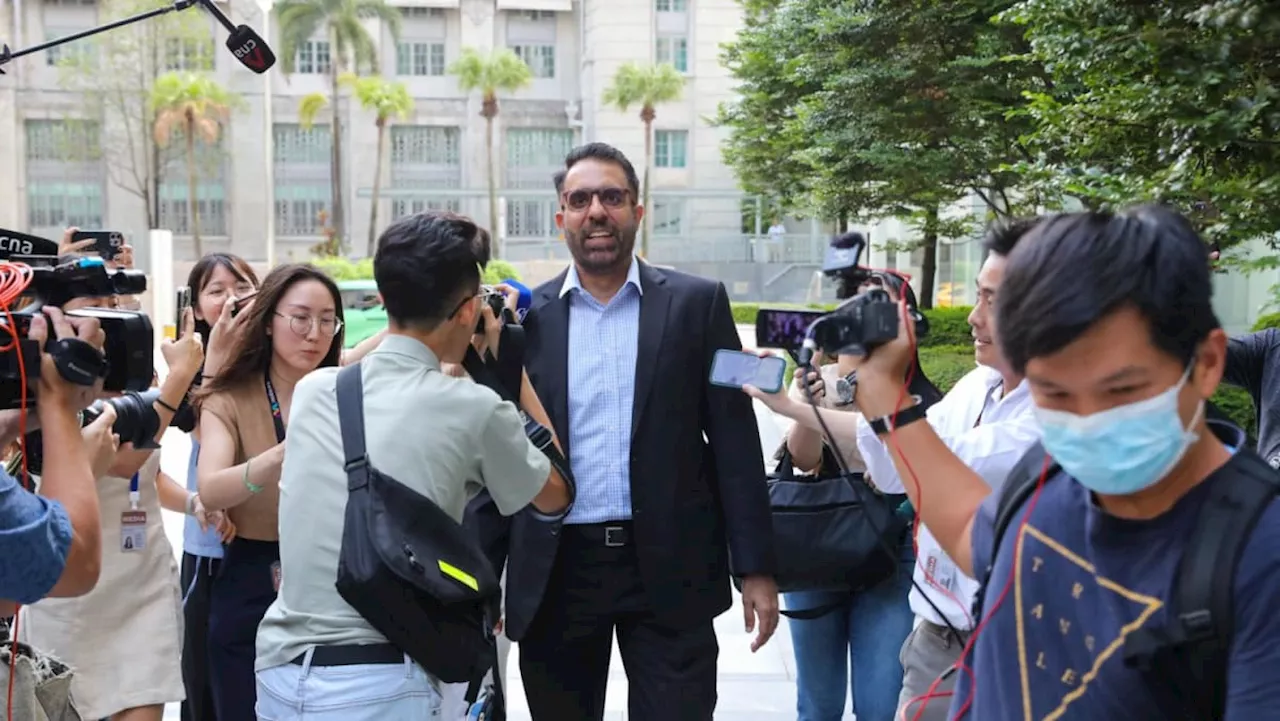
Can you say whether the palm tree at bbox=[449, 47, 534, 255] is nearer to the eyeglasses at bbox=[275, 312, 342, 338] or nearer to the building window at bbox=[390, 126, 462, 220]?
the building window at bbox=[390, 126, 462, 220]

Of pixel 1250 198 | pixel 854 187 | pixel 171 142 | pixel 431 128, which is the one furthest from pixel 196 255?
pixel 1250 198

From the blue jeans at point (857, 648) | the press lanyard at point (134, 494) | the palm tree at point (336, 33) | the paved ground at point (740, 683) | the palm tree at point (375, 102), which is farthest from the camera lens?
the palm tree at point (336, 33)

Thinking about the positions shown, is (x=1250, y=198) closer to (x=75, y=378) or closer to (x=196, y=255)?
(x=75, y=378)

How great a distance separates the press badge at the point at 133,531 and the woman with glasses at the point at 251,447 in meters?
0.36

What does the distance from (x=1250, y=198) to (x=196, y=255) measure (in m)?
50.2

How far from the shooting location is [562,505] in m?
3.08

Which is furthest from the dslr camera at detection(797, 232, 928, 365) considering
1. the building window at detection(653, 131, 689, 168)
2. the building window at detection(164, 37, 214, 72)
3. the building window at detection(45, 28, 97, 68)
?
the building window at detection(653, 131, 689, 168)

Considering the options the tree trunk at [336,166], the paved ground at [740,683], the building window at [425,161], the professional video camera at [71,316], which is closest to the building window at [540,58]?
the building window at [425,161]

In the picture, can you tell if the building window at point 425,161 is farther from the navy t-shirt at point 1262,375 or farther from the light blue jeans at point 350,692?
the light blue jeans at point 350,692

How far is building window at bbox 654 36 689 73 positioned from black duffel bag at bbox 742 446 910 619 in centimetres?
5130

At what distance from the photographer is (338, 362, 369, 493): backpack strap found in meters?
2.59

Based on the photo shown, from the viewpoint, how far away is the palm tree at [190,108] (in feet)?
147

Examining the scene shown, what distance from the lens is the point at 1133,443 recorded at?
1630 mm

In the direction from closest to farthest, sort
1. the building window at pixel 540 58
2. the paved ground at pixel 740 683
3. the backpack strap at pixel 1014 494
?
the backpack strap at pixel 1014 494 → the paved ground at pixel 740 683 → the building window at pixel 540 58
